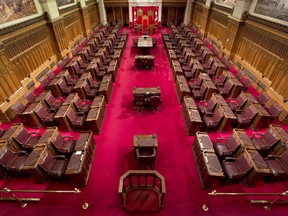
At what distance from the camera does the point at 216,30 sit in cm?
1378

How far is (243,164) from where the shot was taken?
15.6ft

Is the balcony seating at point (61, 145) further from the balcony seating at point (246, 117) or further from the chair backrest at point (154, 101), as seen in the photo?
the balcony seating at point (246, 117)

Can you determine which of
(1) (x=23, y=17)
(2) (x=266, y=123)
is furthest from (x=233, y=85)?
(1) (x=23, y=17)

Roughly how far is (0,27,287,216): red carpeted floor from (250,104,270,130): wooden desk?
127cm

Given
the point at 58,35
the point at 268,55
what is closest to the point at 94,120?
the point at 58,35

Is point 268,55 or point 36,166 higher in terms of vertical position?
point 268,55

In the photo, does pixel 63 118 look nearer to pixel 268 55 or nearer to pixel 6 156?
pixel 6 156

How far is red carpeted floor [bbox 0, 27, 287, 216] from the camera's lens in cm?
440

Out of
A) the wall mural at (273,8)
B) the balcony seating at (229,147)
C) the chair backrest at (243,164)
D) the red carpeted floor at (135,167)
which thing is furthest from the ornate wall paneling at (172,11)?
the chair backrest at (243,164)

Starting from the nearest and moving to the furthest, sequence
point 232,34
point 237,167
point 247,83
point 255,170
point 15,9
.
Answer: point 255,170, point 237,167, point 15,9, point 247,83, point 232,34

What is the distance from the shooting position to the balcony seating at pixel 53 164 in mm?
4668

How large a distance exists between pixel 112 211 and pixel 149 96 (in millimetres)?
4512

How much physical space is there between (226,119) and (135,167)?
3564mm

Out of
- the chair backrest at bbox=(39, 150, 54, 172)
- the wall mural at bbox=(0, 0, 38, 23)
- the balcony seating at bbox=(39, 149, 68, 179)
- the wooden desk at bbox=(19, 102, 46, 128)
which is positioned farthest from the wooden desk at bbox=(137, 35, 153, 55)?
the chair backrest at bbox=(39, 150, 54, 172)
